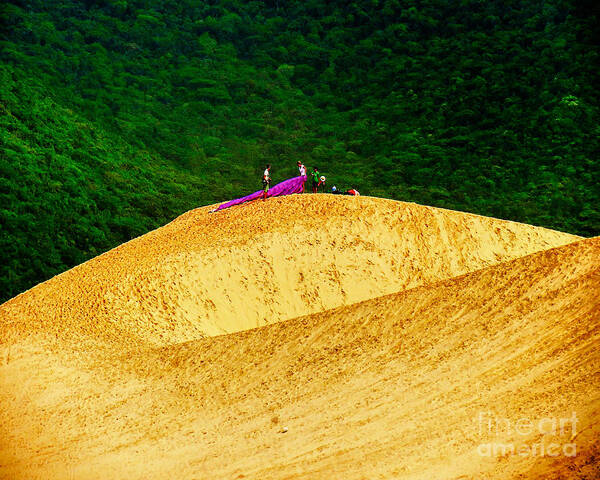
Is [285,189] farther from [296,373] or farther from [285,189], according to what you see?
[296,373]

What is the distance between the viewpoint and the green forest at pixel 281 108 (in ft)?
86.0

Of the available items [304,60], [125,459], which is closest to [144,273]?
[125,459]

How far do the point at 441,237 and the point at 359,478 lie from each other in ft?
34.8

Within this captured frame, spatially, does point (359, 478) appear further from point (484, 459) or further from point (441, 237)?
point (441, 237)

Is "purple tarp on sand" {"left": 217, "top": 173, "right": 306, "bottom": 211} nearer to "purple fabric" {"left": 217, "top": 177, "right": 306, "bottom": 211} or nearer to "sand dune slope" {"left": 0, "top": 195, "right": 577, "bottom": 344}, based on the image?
"purple fabric" {"left": 217, "top": 177, "right": 306, "bottom": 211}

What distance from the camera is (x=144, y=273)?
56.1 feet

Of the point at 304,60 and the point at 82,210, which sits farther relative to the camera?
the point at 304,60

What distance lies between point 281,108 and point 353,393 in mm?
24655

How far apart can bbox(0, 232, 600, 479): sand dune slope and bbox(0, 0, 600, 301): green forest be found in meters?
11.7

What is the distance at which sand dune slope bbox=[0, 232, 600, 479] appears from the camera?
30.3ft

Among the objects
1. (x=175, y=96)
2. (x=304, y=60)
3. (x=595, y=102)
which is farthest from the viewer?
(x=304, y=60)

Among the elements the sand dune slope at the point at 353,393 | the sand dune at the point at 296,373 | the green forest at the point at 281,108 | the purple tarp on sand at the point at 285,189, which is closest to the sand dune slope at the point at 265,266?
the sand dune at the point at 296,373

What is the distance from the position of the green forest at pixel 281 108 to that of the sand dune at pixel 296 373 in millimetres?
8405

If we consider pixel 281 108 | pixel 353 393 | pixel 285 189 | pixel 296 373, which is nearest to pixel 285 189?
pixel 285 189
